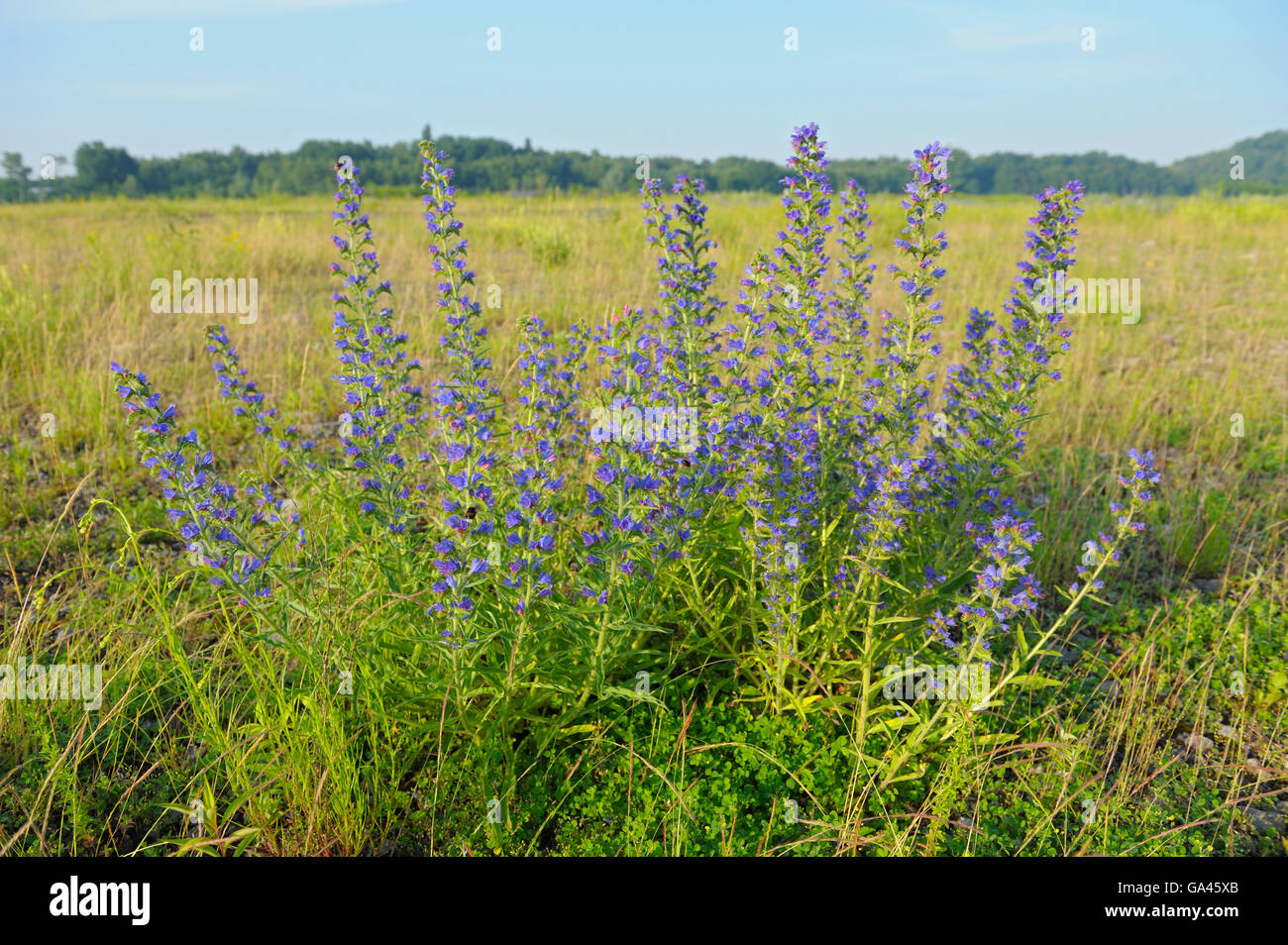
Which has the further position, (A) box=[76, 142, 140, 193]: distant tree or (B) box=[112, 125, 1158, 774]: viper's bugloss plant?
(A) box=[76, 142, 140, 193]: distant tree

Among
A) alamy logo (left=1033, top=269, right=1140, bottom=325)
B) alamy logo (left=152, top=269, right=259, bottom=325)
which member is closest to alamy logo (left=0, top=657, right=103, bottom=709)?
alamy logo (left=152, top=269, right=259, bottom=325)

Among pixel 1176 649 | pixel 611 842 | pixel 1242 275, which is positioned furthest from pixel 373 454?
pixel 1242 275

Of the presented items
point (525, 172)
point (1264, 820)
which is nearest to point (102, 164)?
point (525, 172)

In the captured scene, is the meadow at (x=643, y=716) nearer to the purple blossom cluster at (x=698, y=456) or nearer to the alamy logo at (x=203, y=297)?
the purple blossom cluster at (x=698, y=456)

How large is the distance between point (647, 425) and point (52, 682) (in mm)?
3081

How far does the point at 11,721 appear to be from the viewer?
307 cm

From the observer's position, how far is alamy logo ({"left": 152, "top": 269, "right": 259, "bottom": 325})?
888 cm

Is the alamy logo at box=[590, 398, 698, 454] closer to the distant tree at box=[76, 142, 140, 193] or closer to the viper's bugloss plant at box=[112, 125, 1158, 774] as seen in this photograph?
the viper's bugloss plant at box=[112, 125, 1158, 774]

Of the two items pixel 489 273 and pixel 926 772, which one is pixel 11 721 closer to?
pixel 926 772

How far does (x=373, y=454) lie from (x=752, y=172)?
2905 cm

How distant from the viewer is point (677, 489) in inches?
120
